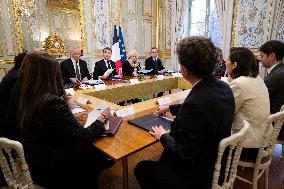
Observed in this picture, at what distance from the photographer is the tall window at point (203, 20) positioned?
6391 millimetres

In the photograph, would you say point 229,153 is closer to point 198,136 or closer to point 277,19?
point 198,136

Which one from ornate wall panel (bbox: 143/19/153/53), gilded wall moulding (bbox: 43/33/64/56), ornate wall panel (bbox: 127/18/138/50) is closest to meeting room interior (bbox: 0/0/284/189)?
gilded wall moulding (bbox: 43/33/64/56)

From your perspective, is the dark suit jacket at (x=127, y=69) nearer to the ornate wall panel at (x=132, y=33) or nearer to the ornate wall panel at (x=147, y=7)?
the ornate wall panel at (x=132, y=33)

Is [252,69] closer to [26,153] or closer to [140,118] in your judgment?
[140,118]

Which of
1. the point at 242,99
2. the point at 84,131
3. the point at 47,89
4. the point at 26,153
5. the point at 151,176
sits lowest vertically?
the point at 151,176

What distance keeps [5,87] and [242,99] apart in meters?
2.00

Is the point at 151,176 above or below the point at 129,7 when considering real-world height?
below

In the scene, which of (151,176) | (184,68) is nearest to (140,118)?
(151,176)

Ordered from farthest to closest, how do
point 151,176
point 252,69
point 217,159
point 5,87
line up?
point 5,87 → point 252,69 → point 151,176 → point 217,159

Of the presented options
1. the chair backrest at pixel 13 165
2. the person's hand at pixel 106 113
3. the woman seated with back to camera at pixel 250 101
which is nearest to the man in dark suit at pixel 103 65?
the person's hand at pixel 106 113

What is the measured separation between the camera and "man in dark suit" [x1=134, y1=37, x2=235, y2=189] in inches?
43.2

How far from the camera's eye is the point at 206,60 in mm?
1200

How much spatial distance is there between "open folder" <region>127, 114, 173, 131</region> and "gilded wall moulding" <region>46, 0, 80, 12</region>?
464 centimetres

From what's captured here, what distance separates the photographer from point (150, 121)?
5.88 ft
